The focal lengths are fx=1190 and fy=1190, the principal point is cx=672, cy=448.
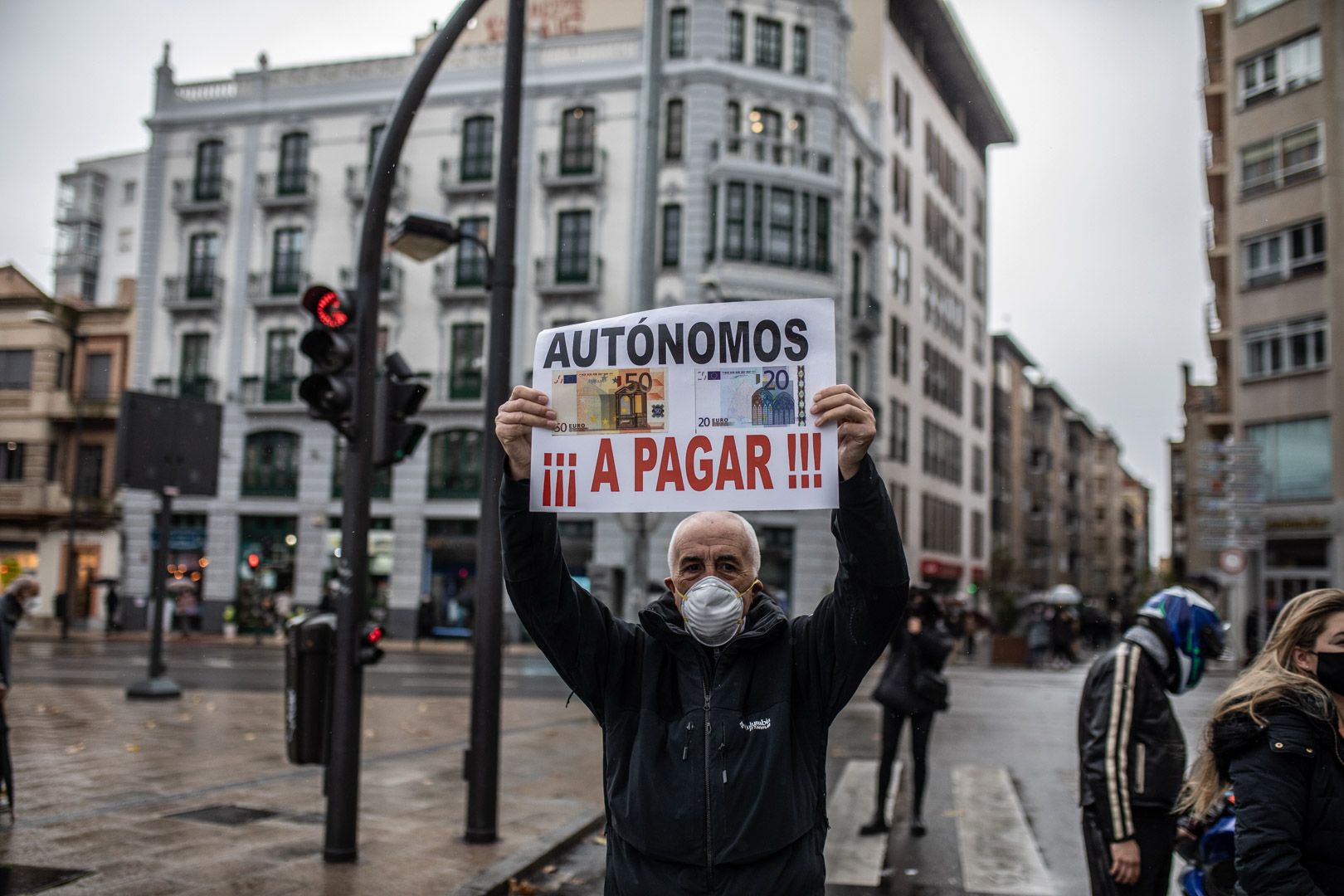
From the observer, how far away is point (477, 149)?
37.1 m

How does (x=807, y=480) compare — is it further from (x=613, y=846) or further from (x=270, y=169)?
(x=270, y=169)

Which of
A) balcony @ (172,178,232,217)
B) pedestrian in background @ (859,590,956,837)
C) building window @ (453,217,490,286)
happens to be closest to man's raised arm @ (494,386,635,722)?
pedestrian in background @ (859,590,956,837)

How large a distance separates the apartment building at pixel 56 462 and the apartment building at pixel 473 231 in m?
2.06

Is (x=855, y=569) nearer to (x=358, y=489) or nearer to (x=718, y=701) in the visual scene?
(x=718, y=701)

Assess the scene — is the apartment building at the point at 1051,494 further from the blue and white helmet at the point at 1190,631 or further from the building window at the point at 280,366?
the blue and white helmet at the point at 1190,631

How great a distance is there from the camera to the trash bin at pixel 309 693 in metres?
7.13

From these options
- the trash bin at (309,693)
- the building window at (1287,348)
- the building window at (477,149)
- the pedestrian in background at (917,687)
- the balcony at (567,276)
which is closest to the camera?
the trash bin at (309,693)

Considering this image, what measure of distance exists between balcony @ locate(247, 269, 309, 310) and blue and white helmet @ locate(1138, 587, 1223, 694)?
120 ft

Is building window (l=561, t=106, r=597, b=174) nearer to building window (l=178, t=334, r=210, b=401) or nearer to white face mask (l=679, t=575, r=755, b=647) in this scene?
building window (l=178, t=334, r=210, b=401)

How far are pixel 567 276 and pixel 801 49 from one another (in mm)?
9807

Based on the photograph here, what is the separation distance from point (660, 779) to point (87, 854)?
5.22 meters

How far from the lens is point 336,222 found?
126 feet

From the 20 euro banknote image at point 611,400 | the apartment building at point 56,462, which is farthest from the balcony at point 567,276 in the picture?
the 20 euro banknote image at point 611,400

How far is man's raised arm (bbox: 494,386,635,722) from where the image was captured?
123 inches
